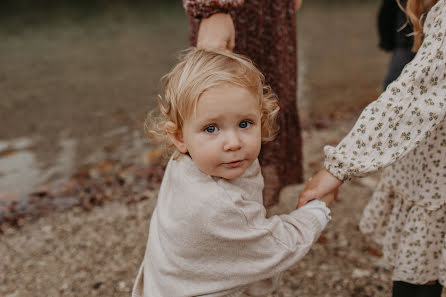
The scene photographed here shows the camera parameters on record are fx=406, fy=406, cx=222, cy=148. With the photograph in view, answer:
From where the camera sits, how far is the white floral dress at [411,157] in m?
1.29

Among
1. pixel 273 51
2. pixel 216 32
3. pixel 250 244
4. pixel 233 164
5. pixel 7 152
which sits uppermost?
pixel 216 32

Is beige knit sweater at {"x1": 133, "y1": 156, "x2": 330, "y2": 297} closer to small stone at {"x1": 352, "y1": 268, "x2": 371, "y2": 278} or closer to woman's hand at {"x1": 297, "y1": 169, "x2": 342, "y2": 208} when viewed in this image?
woman's hand at {"x1": 297, "y1": 169, "x2": 342, "y2": 208}

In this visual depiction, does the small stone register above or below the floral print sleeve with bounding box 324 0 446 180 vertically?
below

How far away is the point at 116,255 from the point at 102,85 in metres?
4.36

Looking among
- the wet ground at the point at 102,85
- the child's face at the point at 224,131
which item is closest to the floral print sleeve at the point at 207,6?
the child's face at the point at 224,131

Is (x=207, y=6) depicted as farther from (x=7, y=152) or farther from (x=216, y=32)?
(x=7, y=152)

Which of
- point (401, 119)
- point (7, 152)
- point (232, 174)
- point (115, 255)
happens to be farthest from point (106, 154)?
point (401, 119)

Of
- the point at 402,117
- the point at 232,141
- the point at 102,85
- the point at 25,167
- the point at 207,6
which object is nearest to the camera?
the point at 232,141

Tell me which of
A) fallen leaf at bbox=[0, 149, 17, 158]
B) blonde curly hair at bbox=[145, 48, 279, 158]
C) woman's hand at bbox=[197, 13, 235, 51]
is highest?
woman's hand at bbox=[197, 13, 235, 51]

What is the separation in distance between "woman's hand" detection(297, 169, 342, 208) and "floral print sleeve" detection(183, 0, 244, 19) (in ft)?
2.33

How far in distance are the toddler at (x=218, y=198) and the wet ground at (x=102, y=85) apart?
102 inches

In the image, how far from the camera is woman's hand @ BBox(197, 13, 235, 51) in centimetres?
151

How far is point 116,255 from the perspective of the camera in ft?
8.25

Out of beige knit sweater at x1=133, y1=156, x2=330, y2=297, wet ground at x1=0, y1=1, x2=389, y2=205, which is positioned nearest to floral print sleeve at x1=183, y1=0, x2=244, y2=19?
beige knit sweater at x1=133, y1=156, x2=330, y2=297
